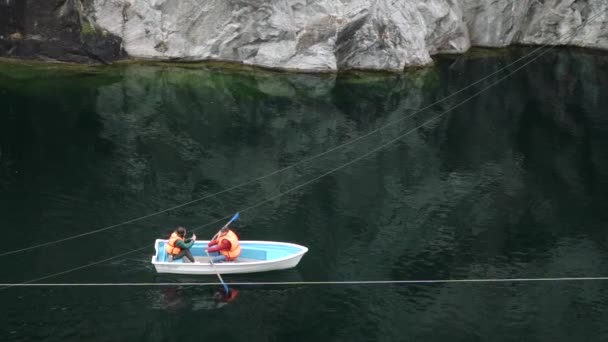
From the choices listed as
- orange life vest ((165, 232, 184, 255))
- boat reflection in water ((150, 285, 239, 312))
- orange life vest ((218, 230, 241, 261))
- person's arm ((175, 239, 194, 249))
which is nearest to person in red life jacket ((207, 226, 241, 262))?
orange life vest ((218, 230, 241, 261))

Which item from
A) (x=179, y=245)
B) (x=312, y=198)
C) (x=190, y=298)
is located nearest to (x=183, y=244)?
(x=179, y=245)

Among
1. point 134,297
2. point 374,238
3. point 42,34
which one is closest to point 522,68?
point 374,238

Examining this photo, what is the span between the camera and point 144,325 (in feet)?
104

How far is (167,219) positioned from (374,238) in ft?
35.6

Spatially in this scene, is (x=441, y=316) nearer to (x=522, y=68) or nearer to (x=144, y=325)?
(x=144, y=325)

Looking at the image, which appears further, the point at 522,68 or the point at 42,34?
the point at 522,68

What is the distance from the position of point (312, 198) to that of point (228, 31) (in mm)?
25672

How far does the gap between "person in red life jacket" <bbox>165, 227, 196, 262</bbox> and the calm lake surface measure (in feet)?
4.19

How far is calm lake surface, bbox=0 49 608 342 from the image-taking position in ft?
108

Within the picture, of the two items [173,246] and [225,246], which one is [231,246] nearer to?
[225,246]

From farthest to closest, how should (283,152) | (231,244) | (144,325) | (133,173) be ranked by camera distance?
(283,152) → (133,173) → (231,244) → (144,325)

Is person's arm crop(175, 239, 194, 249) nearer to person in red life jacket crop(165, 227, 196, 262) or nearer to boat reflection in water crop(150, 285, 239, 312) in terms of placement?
person in red life jacket crop(165, 227, 196, 262)

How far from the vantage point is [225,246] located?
35531 mm

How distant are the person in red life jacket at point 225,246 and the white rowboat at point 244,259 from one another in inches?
16.3
